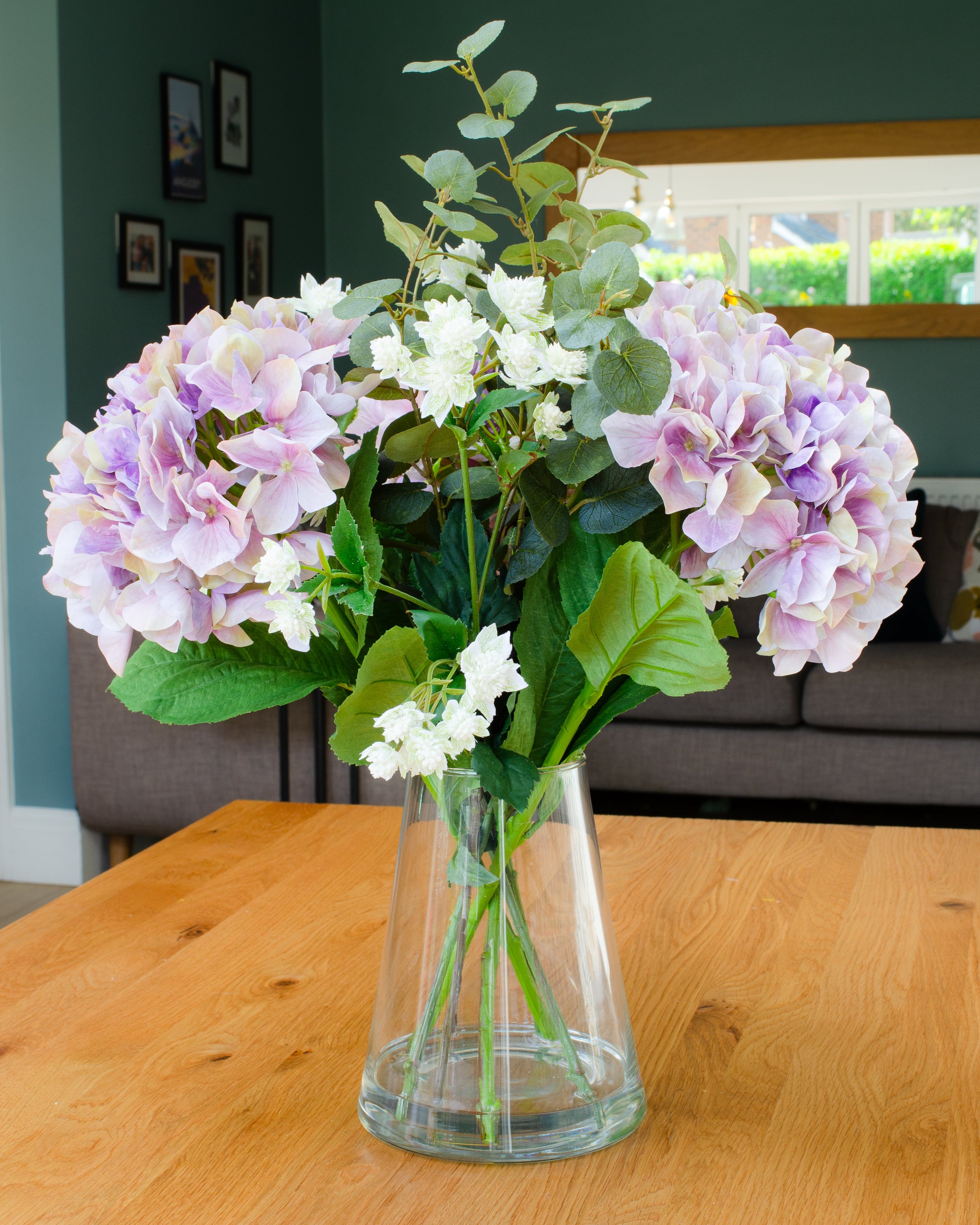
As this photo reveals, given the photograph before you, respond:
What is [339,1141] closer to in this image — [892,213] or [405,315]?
[405,315]

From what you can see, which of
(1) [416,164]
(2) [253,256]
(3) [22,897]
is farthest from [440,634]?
(2) [253,256]

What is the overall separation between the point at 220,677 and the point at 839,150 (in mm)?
4364

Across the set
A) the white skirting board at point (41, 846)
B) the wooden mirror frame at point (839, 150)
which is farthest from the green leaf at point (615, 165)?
the wooden mirror frame at point (839, 150)

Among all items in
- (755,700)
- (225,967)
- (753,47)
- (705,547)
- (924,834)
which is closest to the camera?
(705,547)

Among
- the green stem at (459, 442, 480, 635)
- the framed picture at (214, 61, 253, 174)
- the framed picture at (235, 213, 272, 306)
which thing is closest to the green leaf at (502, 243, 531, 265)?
the green stem at (459, 442, 480, 635)

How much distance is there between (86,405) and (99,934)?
8.37 feet

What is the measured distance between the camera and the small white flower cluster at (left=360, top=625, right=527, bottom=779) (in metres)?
0.51

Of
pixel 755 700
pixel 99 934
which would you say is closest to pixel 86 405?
pixel 755 700

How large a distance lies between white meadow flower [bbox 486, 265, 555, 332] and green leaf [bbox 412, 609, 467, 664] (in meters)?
0.13

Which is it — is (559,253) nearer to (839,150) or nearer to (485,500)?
(485,500)

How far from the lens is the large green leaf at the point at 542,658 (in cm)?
60

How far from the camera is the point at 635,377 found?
1.73 ft

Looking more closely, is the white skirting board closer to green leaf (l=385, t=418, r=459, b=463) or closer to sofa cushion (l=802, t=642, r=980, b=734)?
sofa cushion (l=802, t=642, r=980, b=734)

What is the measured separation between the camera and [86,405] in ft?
10.5
